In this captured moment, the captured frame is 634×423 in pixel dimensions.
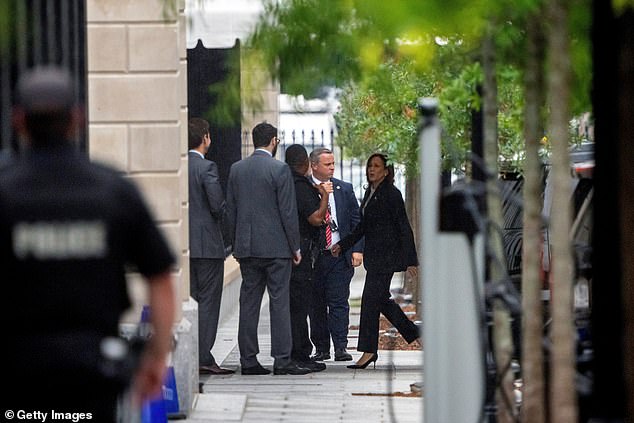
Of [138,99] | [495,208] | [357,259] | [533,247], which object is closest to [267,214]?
[357,259]

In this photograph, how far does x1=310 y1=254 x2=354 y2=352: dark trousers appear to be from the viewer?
1321 cm

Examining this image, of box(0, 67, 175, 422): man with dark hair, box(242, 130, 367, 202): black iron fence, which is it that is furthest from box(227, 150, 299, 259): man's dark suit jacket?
box(0, 67, 175, 422): man with dark hair

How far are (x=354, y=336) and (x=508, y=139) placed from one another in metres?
2.83

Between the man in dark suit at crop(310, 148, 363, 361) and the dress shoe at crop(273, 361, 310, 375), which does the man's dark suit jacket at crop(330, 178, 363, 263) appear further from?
the dress shoe at crop(273, 361, 310, 375)

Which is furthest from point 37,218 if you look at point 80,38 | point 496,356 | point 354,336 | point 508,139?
point 508,139

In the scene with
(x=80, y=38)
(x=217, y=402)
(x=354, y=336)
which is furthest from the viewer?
(x=354, y=336)

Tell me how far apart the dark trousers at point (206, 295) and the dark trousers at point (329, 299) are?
133cm

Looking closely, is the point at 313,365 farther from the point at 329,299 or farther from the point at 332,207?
the point at 332,207

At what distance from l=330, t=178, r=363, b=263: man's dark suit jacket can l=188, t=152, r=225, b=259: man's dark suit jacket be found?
5.92ft

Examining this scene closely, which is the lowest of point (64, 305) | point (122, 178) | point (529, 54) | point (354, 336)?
point (354, 336)

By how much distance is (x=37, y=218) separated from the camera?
14.2 ft

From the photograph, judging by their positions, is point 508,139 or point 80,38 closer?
point 80,38

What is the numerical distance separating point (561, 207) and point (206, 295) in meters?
6.89

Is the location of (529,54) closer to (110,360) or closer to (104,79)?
(110,360)
